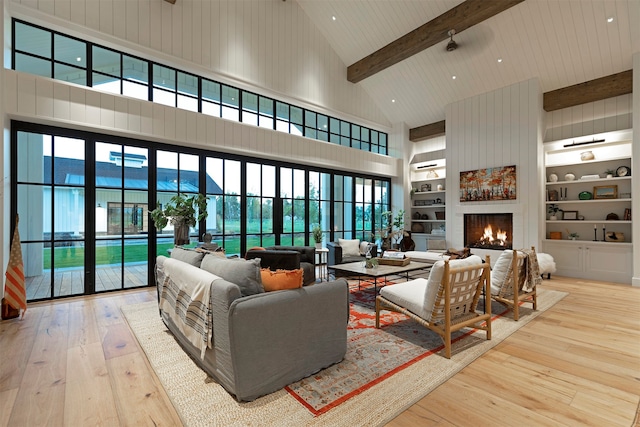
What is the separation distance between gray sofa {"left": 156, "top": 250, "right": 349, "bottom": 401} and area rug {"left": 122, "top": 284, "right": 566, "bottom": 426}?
0.10m

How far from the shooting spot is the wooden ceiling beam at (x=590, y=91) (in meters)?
5.79

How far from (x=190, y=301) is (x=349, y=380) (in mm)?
1340

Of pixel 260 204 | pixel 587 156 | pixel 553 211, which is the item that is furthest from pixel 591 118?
pixel 260 204

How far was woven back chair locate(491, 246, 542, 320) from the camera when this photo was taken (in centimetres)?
353

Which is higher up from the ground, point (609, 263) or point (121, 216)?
point (121, 216)

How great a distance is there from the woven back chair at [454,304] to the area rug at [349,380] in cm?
23

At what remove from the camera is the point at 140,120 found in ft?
15.6

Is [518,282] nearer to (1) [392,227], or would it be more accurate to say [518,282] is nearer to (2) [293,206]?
(2) [293,206]

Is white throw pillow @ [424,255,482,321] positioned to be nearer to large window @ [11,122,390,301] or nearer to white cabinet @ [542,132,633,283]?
Answer: large window @ [11,122,390,301]

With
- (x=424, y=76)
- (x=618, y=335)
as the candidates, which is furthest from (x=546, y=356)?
(x=424, y=76)

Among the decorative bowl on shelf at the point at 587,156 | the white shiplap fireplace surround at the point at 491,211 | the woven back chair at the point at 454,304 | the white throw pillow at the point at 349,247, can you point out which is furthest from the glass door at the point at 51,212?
the decorative bowl on shelf at the point at 587,156

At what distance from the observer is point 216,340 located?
6.75 feet

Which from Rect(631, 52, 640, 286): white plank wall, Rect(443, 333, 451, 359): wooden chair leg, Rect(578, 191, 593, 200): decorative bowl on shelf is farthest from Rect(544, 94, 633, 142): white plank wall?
Rect(443, 333, 451, 359): wooden chair leg

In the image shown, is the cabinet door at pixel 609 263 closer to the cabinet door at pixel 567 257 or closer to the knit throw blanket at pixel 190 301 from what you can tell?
the cabinet door at pixel 567 257
